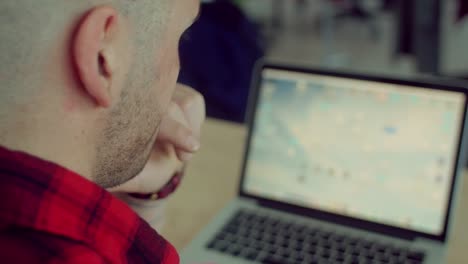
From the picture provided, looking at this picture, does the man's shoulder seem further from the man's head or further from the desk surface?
the desk surface

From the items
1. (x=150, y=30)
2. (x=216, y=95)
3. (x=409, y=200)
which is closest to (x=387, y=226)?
(x=409, y=200)

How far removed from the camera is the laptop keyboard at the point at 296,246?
80 centimetres

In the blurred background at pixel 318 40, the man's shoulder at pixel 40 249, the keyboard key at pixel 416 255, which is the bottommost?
the keyboard key at pixel 416 255

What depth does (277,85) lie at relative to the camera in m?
0.94

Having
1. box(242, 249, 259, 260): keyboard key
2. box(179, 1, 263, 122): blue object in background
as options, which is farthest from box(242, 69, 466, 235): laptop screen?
box(179, 1, 263, 122): blue object in background

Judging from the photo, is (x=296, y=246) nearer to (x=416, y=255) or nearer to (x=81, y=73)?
(x=416, y=255)

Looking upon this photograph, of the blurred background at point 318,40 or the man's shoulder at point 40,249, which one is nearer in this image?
the man's shoulder at point 40,249

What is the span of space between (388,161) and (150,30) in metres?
0.49

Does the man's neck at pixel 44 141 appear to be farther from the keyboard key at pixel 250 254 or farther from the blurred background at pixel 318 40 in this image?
the blurred background at pixel 318 40

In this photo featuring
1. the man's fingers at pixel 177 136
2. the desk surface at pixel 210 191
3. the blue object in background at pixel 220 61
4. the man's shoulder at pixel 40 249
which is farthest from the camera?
the blue object in background at pixel 220 61

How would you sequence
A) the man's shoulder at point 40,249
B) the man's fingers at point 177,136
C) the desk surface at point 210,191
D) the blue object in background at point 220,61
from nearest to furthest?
1. the man's shoulder at point 40,249
2. the man's fingers at point 177,136
3. the desk surface at point 210,191
4. the blue object in background at point 220,61

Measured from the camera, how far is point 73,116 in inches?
18.8

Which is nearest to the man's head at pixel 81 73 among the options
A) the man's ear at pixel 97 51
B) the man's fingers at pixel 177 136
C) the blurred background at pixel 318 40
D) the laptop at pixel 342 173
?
the man's ear at pixel 97 51

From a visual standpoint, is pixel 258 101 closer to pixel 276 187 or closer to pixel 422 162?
pixel 276 187
